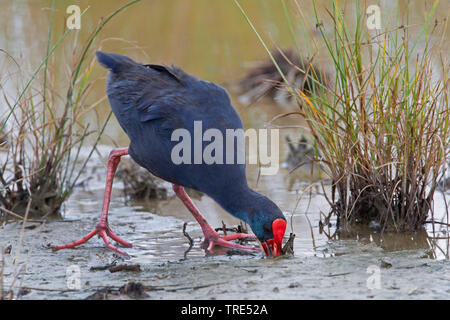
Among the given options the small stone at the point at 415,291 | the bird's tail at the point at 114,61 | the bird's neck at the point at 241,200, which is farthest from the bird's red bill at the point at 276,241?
the bird's tail at the point at 114,61

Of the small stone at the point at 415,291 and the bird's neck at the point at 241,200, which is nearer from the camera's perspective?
the small stone at the point at 415,291

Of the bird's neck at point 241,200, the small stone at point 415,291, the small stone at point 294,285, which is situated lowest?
the small stone at point 415,291

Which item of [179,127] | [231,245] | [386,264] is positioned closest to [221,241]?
[231,245]

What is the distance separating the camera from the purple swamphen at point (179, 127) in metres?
4.12

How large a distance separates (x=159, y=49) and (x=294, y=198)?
543 cm

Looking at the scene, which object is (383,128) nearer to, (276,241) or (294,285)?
(276,241)

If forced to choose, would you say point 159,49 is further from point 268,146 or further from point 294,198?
point 294,198

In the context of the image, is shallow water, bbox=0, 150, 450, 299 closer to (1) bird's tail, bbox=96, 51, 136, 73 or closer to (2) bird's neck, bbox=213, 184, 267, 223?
(2) bird's neck, bbox=213, 184, 267, 223

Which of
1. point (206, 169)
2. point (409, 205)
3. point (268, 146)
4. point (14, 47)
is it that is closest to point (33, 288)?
point (206, 169)

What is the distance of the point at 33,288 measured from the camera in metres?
3.63

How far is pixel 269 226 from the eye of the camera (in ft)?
13.2

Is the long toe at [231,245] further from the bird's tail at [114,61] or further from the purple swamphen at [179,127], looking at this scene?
the bird's tail at [114,61]

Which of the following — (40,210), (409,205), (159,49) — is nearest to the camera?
(409,205)

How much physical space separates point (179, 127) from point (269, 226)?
0.84m
